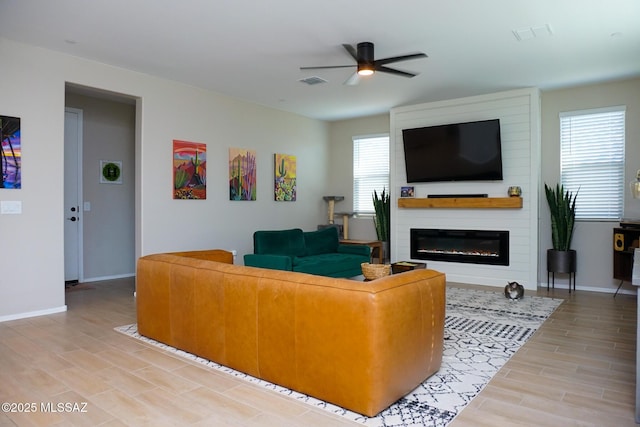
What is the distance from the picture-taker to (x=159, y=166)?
5.43 meters

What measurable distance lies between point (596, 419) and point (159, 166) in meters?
5.00

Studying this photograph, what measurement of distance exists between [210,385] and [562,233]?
500 cm

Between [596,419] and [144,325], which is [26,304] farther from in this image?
[596,419]

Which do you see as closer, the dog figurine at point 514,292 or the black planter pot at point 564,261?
the dog figurine at point 514,292

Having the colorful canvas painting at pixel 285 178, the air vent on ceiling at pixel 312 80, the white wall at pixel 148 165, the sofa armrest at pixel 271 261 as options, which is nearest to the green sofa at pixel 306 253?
the sofa armrest at pixel 271 261

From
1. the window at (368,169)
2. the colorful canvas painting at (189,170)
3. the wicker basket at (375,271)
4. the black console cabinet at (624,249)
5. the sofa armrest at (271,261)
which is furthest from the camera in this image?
the window at (368,169)

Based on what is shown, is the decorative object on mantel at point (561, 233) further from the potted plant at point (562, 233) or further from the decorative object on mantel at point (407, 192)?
the decorative object on mantel at point (407, 192)

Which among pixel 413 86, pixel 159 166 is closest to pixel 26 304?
pixel 159 166

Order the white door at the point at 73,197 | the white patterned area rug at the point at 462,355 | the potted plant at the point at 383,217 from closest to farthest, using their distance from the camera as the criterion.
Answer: the white patterned area rug at the point at 462,355 < the white door at the point at 73,197 < the potted plant at the point at 383,217

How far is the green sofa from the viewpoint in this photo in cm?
493

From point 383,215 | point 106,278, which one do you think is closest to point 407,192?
point 383,215

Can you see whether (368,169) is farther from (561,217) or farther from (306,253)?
(561,217)

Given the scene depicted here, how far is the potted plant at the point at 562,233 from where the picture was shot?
564 centimetres

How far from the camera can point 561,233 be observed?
18.7 ft
